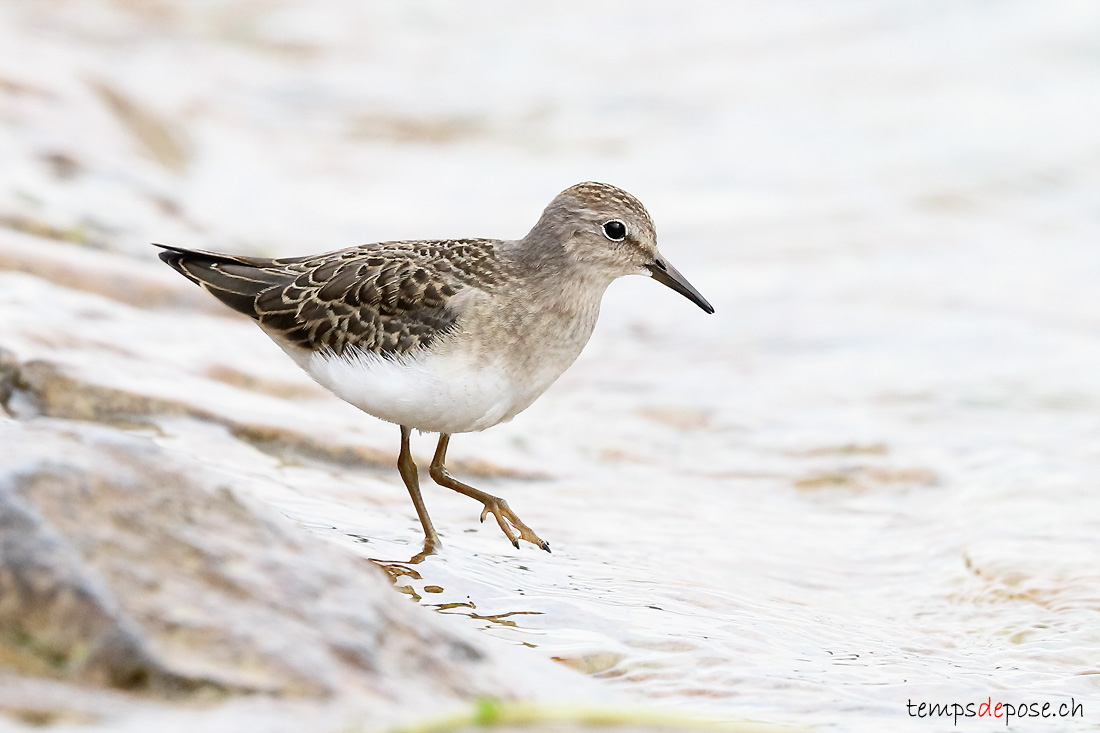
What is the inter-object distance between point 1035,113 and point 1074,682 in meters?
11.2

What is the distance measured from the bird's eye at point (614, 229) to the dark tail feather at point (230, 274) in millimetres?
1448

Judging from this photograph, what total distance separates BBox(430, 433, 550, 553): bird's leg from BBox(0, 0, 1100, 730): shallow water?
0.09 meters

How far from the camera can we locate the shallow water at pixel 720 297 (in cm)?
498

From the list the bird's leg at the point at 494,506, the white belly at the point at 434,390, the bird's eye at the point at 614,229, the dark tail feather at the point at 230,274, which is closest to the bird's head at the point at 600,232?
the bird's eye at the point at 614,229

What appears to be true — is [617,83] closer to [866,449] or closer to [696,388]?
[696,388]

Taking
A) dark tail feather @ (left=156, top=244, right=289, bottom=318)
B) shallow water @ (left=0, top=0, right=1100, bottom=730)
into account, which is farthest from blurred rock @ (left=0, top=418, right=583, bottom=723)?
dark tail feather @ (left=156, top=244, right=289, bottom=318)

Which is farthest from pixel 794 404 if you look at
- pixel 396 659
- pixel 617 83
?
pixel 617 83

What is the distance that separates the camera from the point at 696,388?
8906mm

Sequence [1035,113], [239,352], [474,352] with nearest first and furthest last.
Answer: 1. [474,352]
2. [239,352]
3. [1035,113]

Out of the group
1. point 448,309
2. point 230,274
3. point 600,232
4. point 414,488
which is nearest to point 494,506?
point 414,488

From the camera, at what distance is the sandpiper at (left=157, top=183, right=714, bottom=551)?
5.37 meters

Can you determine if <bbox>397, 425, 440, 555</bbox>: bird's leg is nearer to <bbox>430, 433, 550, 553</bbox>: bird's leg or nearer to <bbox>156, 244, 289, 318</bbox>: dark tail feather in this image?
<bbox>430, 433, 550, 553</bbox>: bird's leg

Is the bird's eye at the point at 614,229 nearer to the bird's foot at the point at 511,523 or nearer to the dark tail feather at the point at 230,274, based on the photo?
the bird's foot at the point at 511,523

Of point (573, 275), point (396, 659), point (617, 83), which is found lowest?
point (396, 659)
